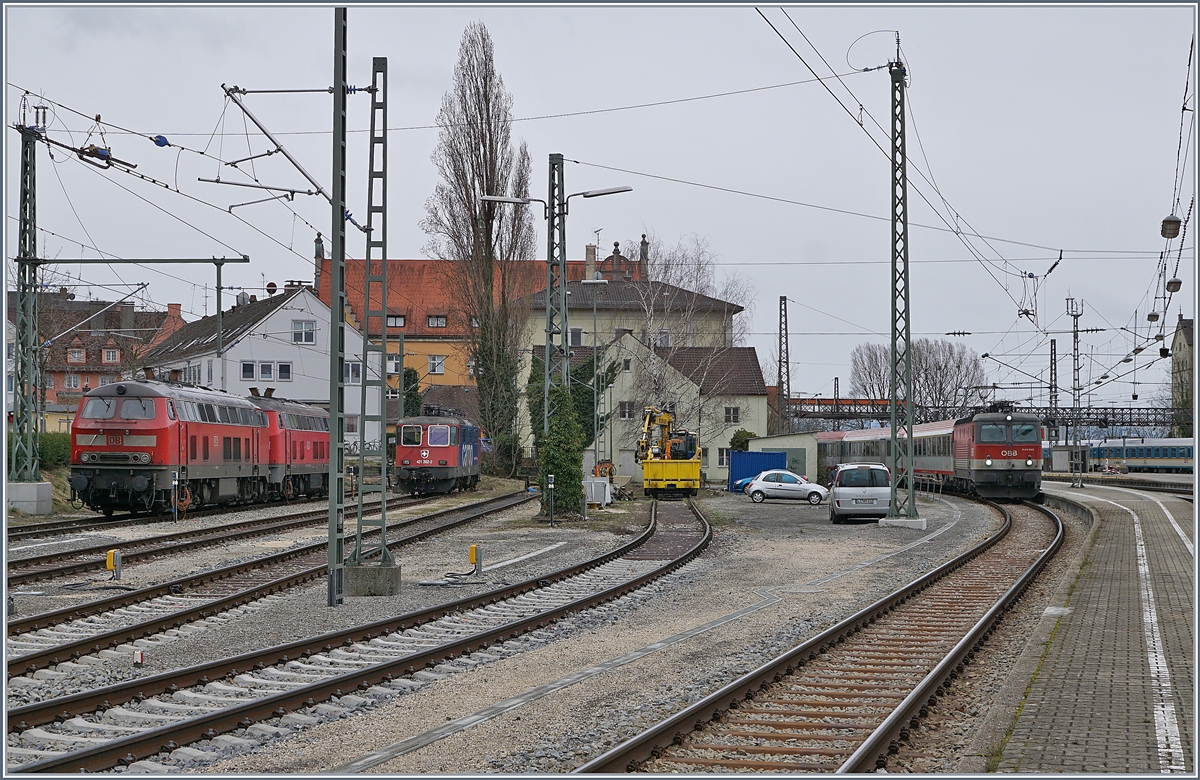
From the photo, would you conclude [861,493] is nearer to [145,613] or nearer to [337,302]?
[337,302]

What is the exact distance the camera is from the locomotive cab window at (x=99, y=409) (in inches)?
1088

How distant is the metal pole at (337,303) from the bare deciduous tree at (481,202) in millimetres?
33848

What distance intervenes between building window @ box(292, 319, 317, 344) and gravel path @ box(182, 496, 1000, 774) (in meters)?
50.6

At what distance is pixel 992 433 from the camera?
4028cm

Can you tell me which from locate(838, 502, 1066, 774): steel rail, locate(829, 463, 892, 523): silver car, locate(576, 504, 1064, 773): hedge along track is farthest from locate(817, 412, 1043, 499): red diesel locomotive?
locate(838, 502, 1066, 774): steel rail

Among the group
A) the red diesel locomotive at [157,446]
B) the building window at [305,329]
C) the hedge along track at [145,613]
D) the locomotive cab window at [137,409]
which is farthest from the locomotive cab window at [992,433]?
the building window at [305,329]

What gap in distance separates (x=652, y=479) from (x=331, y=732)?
34337 mm

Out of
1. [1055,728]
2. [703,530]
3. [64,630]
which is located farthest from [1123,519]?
[64,630]

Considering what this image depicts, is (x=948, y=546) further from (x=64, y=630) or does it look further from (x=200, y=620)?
(x=64, y=630)

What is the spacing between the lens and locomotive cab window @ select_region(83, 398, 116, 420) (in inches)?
1088

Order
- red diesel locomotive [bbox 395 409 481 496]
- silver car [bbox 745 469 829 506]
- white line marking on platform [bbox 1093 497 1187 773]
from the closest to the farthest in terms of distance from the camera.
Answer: white line marking on platform [bbox 1093 497 1187 773]
silver car [bbox 745 469 829 506]
red diesel locomotive [bbox 395 409 481 496]

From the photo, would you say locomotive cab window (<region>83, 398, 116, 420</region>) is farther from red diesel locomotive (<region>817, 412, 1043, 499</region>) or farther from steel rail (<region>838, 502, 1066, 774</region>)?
red diesel locomotive (<region>817, 412, 1043, 499</region>)

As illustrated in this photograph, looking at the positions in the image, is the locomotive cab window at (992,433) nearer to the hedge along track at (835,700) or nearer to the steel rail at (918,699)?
the hedge along track at (835,700)

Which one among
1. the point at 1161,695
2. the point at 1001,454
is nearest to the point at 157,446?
the point at 1161,695
